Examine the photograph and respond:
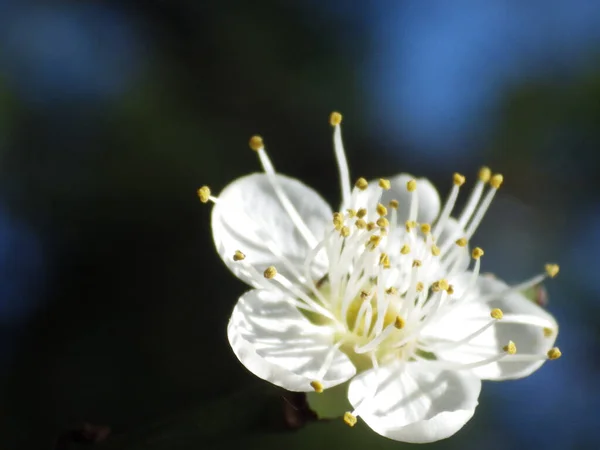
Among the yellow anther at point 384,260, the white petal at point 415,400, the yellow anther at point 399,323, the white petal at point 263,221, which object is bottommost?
the white petal at point 415,400

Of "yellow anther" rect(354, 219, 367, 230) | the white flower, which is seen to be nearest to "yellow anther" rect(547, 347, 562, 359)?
the white flower

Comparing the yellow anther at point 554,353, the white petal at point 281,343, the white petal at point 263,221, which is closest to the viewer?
the white petal at point 281,343

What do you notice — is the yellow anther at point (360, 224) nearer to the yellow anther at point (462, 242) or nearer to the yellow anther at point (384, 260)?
the yellow anther at point (384, 260)

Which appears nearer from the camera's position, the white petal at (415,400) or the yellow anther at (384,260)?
the white petal at (415,400)

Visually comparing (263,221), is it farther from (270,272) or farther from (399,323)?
(399,323)

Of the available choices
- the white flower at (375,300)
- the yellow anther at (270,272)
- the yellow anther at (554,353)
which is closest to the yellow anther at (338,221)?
the white flower at (375,300)

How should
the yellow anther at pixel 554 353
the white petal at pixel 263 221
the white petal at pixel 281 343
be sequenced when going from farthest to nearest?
the white petal at pixel 263 221, the yellow anther at pixel 554 353, the white petal at pixel 281 343

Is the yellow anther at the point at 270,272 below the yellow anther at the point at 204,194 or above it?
below

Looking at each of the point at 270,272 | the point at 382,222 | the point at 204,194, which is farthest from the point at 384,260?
the point at 204,194

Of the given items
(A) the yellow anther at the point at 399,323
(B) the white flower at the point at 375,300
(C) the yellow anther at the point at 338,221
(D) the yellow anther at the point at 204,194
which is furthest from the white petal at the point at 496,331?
(D) the yellow anther at the point at 204,194
